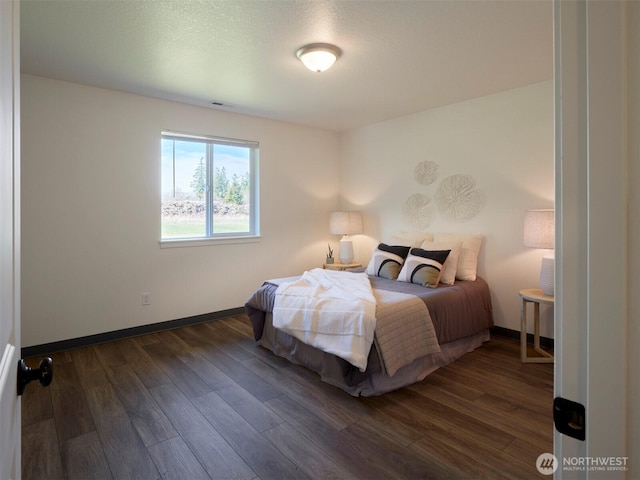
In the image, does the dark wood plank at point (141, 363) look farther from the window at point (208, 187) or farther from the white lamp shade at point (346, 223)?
the white lamp shade at point (346, 223)

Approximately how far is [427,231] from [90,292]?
369 cm

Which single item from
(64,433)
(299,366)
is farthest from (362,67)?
(64,433)

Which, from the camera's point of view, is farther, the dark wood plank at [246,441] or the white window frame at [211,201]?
the white window frame at [211,201]

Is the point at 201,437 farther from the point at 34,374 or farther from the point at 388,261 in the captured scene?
the point at 388,261

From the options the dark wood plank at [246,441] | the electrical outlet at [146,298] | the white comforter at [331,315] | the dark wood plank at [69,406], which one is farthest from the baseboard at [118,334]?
the dark wood plank at [246,441]

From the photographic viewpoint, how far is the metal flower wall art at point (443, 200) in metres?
3.69

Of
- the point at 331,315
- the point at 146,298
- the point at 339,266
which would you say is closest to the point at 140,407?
the point at 331,315

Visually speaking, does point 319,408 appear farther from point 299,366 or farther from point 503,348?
point 503,348

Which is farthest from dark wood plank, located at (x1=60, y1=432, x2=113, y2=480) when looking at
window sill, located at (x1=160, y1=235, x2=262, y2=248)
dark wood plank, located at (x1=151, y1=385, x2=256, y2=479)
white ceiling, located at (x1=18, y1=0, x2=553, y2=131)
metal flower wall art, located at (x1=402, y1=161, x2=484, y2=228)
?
metal flower wall art, located at (x1=402, y1=161, x2=484, y2=228)

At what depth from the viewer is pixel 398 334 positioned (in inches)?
95.0

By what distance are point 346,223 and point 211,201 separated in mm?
1794

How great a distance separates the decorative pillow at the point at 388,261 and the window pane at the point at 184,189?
2.10 metres

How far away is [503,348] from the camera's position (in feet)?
10.5

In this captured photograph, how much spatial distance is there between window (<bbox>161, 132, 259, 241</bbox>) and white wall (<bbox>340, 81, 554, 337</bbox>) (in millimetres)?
1884
